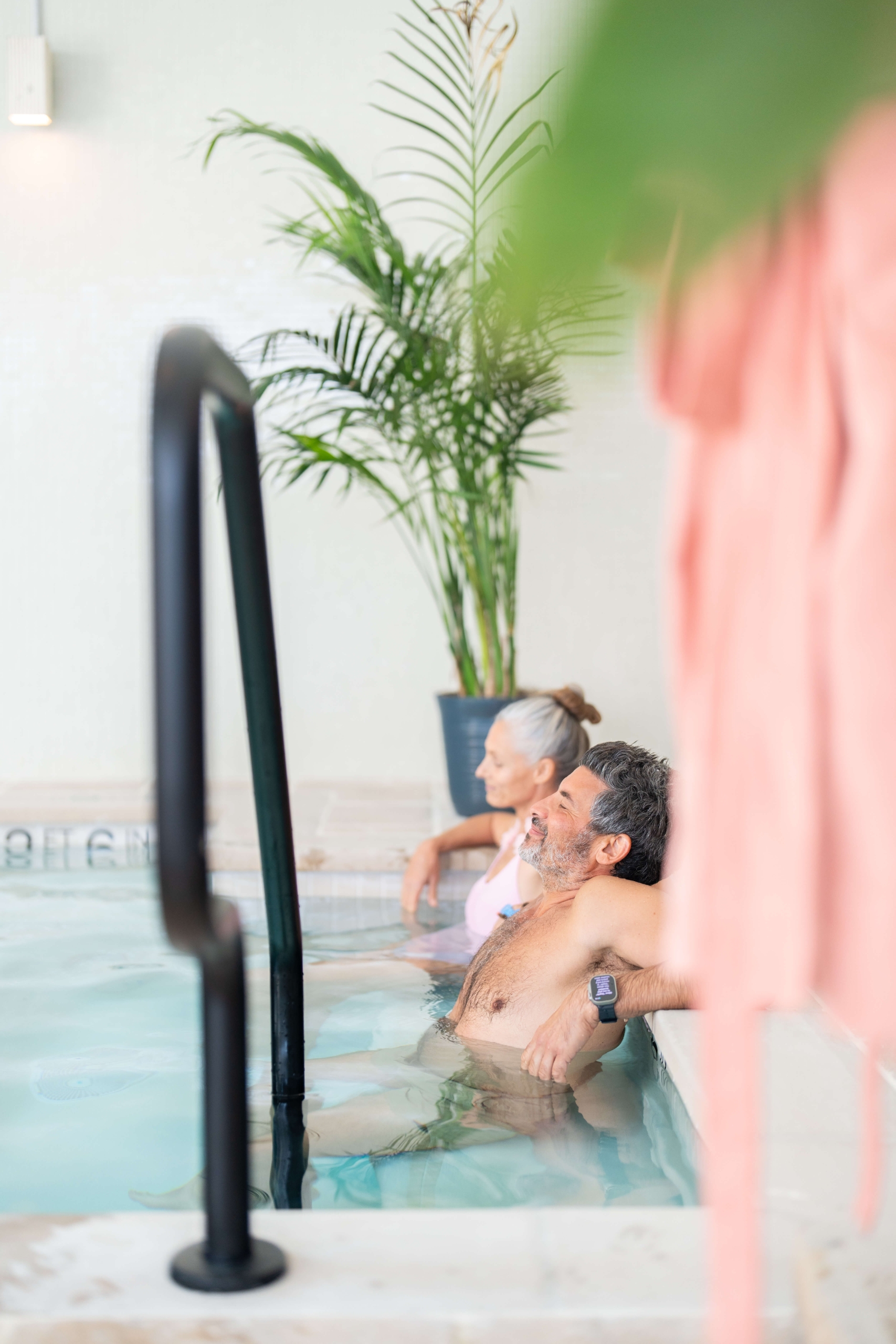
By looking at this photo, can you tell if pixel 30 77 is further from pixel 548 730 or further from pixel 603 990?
pixel 603 990

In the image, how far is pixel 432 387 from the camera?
11.7 ft

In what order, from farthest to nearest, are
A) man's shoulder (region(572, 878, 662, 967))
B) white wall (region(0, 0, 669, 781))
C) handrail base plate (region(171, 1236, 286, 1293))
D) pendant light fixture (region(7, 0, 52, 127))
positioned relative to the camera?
1. white wall (region(0, 0, 669, 781))
2. pendant light fixture (region(7, 0, 52, 127))
3. man's shoulder (region(572, 878, 662, 967))
4. handrail base plate (region(171, 1236, 286, 1293))

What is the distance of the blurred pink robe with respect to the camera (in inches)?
18.5

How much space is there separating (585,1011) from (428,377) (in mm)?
2210

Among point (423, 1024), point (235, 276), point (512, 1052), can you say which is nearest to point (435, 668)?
point (235, 276)

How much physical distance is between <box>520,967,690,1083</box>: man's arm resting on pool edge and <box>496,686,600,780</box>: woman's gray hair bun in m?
1.06

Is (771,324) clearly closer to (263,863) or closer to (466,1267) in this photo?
(466,1267)

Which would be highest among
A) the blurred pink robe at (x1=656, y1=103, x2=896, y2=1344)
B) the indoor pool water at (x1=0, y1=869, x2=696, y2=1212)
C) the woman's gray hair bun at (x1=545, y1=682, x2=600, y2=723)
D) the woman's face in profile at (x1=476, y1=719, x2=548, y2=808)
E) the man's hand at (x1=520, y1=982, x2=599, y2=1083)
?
the blurred pink robe at (x1=656, y1=103, x2=896, y2=1344)

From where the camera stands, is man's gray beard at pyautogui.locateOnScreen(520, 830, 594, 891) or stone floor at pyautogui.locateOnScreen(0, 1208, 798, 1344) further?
man's gray beard at pyautogui.locateOnScreen(520, 830, 594, 891)

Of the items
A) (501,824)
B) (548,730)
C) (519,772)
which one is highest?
(548,730)

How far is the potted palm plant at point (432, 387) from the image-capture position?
351 centimetres

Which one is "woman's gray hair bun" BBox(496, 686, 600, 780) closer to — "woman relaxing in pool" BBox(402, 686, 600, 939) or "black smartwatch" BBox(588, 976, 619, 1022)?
"woman relaxing in pool" BBox(402, 686, 600, 939)

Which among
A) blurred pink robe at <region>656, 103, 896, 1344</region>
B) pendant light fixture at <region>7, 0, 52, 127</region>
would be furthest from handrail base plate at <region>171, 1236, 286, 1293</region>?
pendant light fixture at <region>7, 0, 52, 127</region>

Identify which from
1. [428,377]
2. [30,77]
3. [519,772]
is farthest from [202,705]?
[30,77]
